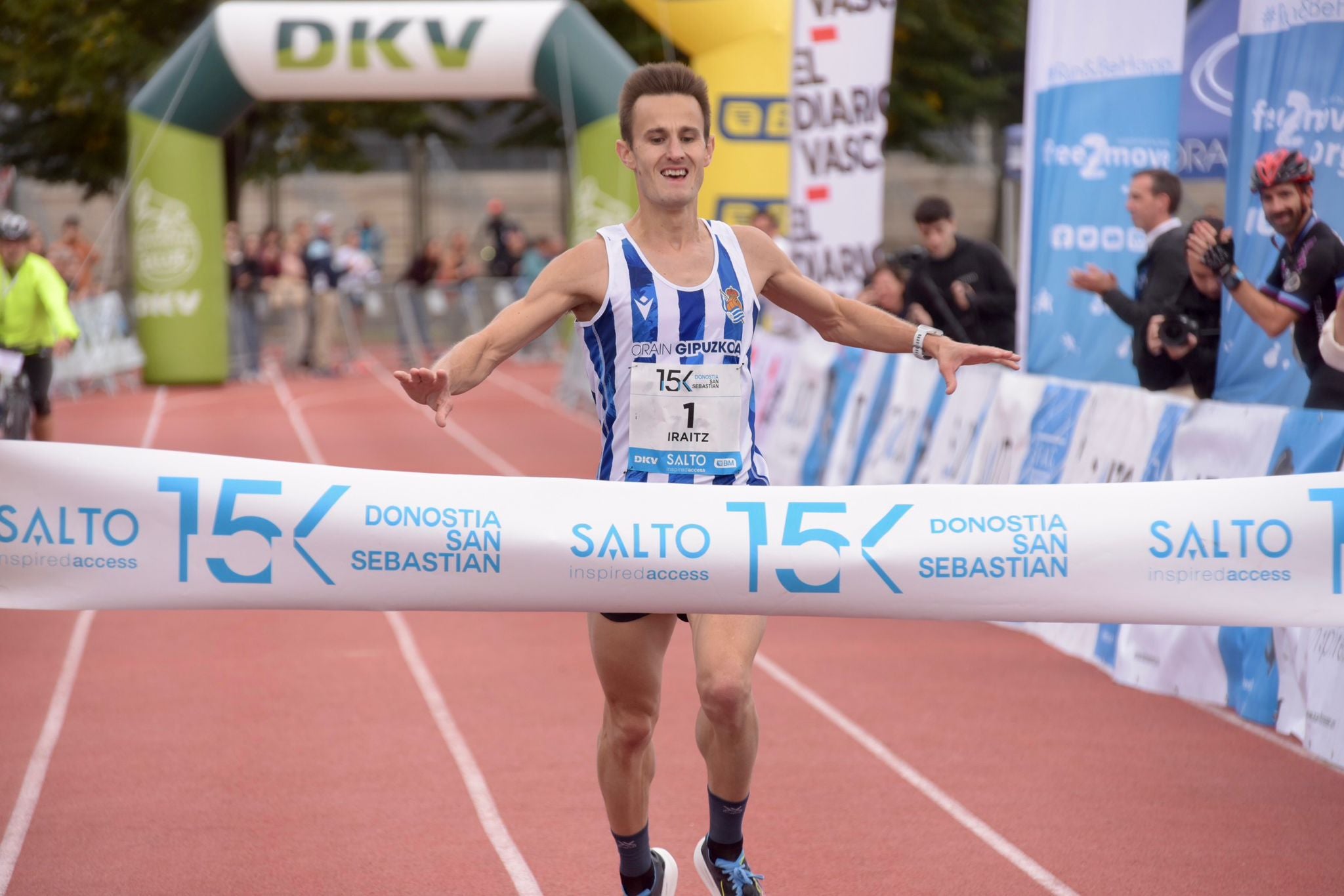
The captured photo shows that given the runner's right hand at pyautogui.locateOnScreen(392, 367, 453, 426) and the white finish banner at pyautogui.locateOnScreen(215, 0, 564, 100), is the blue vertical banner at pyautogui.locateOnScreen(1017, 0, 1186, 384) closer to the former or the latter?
the runner's right hand at pyautogui.locateOnScreen(392, 367, 453, 426)

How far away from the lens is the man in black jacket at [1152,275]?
27.4 ft

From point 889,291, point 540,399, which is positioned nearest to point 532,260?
point 540,399

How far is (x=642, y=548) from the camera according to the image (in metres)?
4.47

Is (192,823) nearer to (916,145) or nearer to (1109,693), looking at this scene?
(1109,693)

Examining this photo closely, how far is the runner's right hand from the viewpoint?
416 cm

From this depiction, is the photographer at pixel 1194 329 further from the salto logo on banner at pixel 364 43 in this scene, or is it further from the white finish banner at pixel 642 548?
the salto logo on banner at pixel 364 43

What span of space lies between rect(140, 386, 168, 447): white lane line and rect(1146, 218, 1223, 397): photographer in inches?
459

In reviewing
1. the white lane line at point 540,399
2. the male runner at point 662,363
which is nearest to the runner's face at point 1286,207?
the male runner at point 662,363

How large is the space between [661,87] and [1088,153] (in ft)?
19.7

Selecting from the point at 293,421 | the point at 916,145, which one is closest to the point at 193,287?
the point at 293,421

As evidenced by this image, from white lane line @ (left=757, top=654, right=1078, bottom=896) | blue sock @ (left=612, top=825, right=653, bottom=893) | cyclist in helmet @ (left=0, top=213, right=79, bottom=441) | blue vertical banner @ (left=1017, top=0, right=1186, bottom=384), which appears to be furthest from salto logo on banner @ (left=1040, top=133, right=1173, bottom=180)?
cyclist in helmet @ (left=0, top=213, right=79, bottom=441)

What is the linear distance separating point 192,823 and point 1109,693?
3928 millimetres

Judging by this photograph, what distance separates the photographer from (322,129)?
32.5 m

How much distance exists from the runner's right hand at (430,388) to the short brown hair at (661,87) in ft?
2.68
